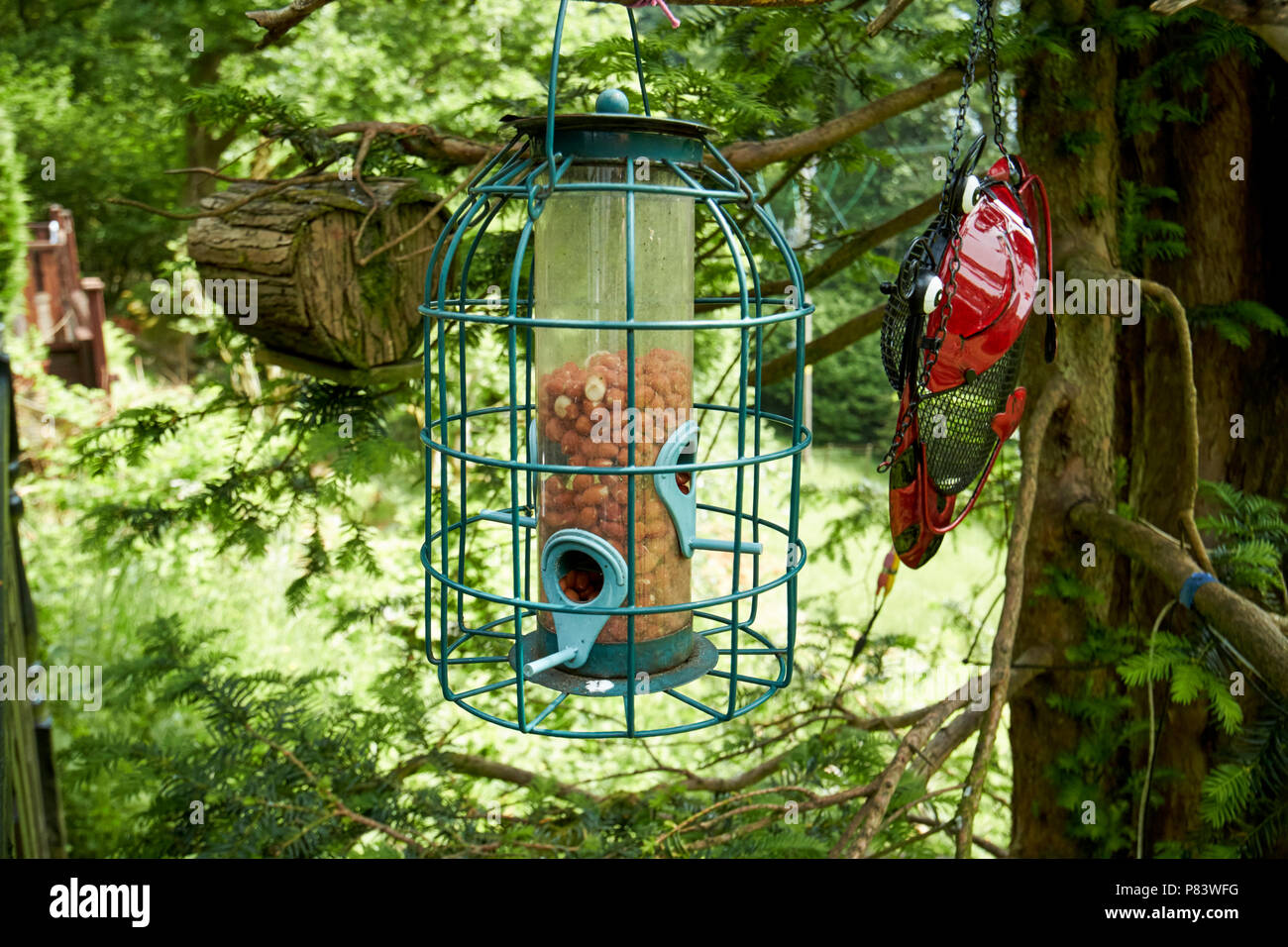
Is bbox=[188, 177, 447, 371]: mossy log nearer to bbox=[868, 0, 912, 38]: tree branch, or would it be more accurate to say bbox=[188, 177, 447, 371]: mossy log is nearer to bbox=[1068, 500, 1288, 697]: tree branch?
bbox=[868, 0, 912, 38]: tree branch

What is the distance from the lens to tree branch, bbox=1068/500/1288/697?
209 cm

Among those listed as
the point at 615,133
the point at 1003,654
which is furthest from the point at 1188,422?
the point at 615,133

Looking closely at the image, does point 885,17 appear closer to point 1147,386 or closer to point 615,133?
point 615,133

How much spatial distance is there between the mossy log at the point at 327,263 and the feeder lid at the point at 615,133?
34.7 inches

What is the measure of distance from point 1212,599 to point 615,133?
1.55m

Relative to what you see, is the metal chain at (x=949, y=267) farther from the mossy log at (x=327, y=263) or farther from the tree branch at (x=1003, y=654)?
the mossy log at (x=327, y=263)

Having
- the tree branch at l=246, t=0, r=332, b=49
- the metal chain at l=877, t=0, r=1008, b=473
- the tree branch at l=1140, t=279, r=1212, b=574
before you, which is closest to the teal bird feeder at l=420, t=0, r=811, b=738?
the metal chain at l=877, t=0, r=1008, b=473

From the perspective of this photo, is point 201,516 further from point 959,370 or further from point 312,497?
point 959,370

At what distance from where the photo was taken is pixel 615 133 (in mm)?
1713

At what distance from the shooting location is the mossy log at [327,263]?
2.44m

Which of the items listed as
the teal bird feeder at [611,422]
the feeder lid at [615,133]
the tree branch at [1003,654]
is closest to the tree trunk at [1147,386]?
the tree branch at [1003,654]

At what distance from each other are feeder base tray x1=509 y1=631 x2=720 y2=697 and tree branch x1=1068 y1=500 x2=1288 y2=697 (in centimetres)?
102

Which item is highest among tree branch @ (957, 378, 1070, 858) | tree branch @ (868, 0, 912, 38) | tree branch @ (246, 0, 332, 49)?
tree branch @ (868, 0, 912, 38)

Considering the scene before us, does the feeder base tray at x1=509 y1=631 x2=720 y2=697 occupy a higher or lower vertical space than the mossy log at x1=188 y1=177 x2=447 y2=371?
lower
